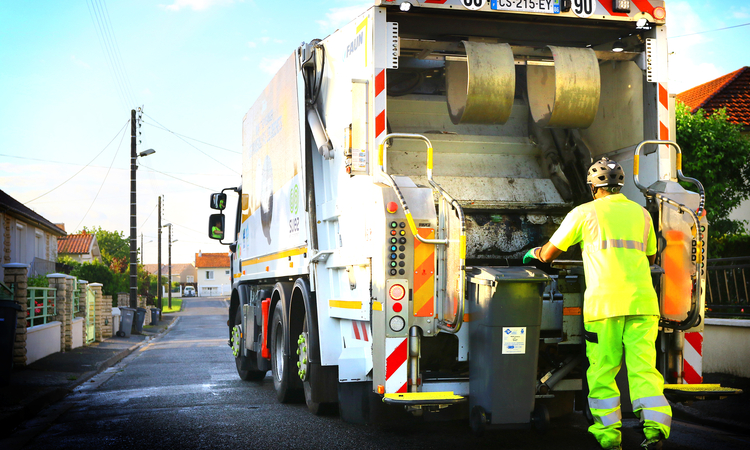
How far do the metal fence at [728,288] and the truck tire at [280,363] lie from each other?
4899 mm

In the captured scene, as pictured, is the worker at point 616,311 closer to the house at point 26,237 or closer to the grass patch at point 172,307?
the house at point 26,237

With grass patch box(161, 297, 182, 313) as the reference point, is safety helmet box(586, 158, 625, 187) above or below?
above

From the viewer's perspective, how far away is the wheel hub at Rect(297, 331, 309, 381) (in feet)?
21.6

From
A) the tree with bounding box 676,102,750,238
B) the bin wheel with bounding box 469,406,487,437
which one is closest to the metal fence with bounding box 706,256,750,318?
the bin wheel with bounding box 469,406,487,437

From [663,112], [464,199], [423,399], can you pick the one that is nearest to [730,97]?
→ [663,112]

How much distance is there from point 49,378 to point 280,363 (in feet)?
16.5

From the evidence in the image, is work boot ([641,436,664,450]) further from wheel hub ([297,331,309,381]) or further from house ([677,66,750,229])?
house ([677,66,750,229])

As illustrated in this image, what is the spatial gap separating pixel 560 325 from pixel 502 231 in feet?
3.38

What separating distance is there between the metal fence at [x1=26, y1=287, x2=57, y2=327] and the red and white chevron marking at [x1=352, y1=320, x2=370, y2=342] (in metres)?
9.83

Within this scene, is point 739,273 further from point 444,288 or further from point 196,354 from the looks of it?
point 196,354

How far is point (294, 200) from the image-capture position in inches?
286

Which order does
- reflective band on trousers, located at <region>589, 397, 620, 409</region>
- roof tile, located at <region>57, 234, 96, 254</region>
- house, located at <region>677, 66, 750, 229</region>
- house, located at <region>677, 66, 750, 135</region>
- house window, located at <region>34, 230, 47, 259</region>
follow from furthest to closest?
roof tile, located at <region>57, 234, 96, 254</region> < house window, located at <region>34, 230, 47, 259</region> < house, located at <region>677, 66, 750, 135</region> < house, located at <region>677, 66, 750, 229</region> < reflective band on trousers, located at <region>589, 397, 620, 409</region>

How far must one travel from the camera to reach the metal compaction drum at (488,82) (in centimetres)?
552

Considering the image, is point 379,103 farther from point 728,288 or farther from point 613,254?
point 728,288
